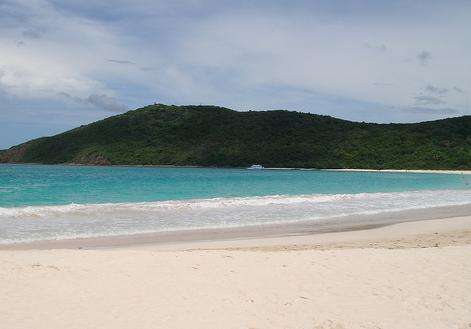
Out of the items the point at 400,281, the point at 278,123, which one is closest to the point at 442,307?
the point at 400,281

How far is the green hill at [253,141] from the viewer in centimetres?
9300

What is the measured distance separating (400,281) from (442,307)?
1.16 metres

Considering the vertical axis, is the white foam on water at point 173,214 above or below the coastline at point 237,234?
above

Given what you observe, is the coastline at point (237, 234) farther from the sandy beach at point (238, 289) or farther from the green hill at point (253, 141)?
the green hill at point (253, 141)

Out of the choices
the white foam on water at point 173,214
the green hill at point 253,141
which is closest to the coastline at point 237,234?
the white foam on water at point 173,214

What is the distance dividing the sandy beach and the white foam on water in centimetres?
535

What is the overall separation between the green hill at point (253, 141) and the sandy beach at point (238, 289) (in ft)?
269

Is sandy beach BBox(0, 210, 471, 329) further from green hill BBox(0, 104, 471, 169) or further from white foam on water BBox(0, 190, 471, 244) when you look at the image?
green hill BBox(0, 104, 471, 169)

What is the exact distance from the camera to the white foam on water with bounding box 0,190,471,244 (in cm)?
1545

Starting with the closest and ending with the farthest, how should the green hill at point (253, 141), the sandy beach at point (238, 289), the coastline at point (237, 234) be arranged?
the sandy beach at point (238, 289), the coastline at point (237, 234), the green hill at point (253, 141)

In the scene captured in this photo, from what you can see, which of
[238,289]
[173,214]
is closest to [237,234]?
[173,214]

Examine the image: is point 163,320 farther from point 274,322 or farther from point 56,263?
point 56,263

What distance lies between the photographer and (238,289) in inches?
299

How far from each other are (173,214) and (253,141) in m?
83.9
